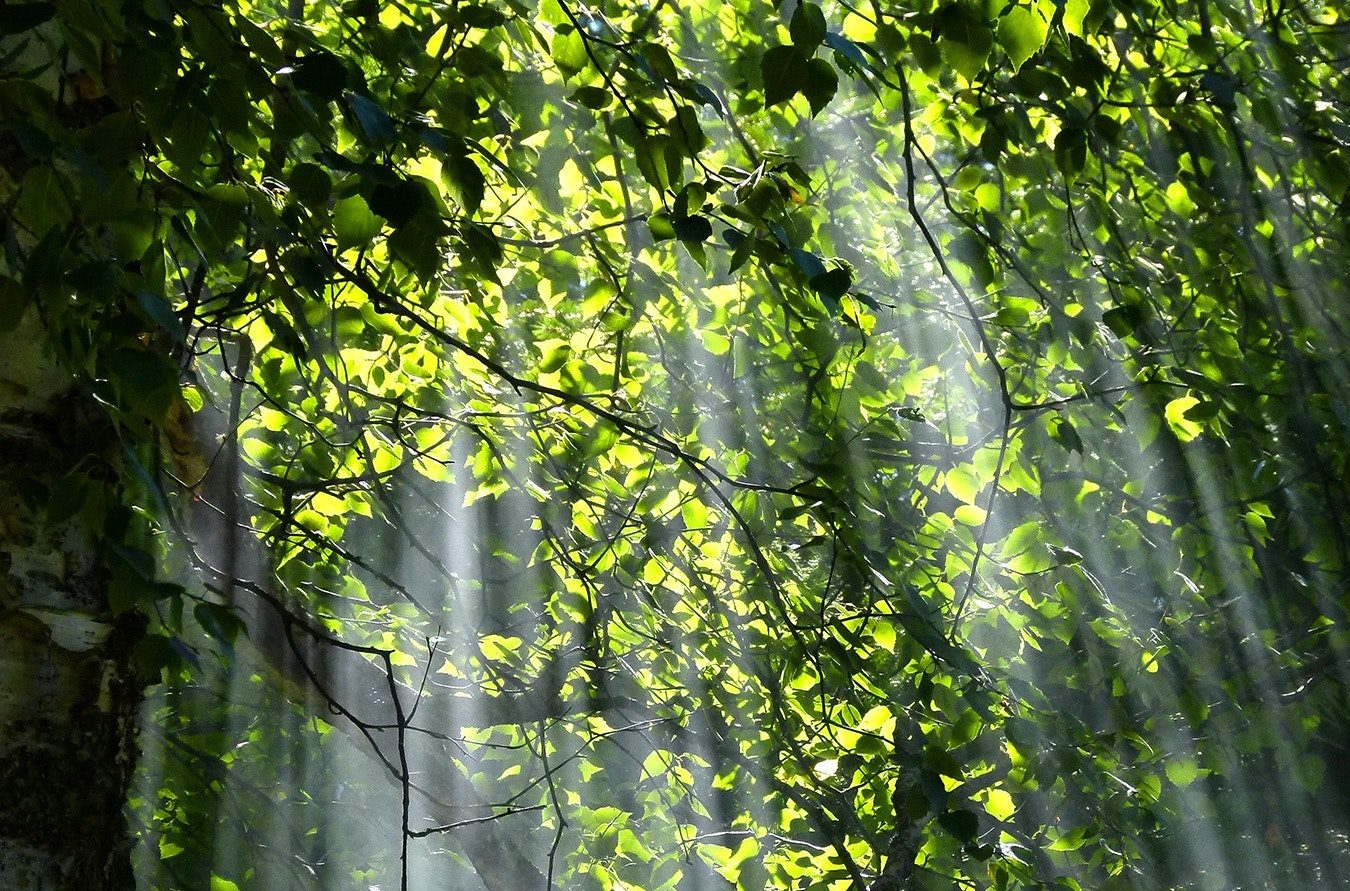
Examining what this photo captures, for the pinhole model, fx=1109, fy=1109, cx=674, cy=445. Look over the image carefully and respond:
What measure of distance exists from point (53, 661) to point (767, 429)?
204 cm

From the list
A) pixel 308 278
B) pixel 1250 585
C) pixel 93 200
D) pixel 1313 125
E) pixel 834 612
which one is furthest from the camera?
pixel 1250 585

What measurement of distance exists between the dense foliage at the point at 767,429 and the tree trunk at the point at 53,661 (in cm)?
7

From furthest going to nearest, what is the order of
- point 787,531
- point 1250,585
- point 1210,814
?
point 1210,814 < point 787,531 < point 1250,585

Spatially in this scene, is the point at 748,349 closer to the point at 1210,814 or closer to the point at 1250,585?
the point at 1250,585

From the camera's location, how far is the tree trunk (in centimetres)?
103

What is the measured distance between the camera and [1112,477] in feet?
9.62

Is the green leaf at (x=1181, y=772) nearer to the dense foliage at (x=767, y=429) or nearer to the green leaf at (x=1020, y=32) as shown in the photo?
the dense foliage at (x=767, y=429)

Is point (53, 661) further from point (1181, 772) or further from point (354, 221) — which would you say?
point (1181, 772)

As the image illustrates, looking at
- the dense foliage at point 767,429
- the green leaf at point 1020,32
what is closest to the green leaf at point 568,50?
the dense foliage at point 767,429

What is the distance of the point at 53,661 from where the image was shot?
3.53ft

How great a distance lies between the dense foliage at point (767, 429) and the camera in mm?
1368

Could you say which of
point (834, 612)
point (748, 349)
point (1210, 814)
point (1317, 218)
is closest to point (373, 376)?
point (748, 349)

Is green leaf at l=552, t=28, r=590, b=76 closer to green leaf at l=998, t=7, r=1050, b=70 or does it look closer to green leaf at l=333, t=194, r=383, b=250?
green leaf at l=333, t=194, r=383, b=250

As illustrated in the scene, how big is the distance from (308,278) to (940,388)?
2.28 metres
